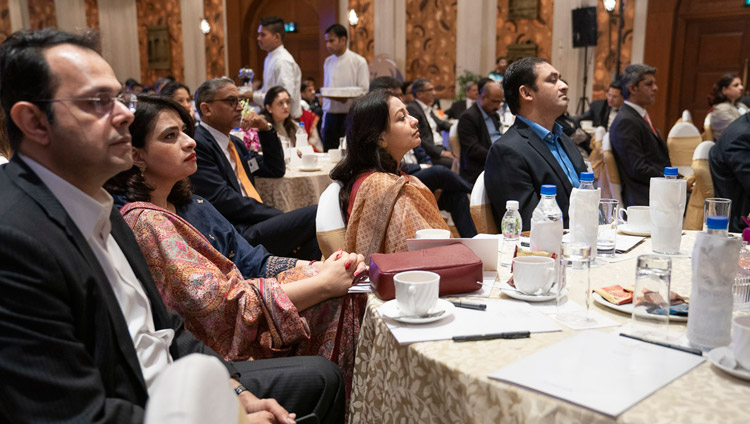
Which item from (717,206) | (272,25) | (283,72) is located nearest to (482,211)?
(717,206)

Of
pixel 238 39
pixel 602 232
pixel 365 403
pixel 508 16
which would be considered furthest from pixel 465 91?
pixel 365 403

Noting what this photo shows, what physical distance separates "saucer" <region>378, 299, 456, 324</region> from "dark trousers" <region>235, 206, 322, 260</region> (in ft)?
6.43

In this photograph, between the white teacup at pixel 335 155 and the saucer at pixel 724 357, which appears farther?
the white teacup at pixel 335 155

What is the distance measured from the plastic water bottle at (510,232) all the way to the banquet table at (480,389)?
34 cm

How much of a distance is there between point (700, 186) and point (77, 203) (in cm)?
366

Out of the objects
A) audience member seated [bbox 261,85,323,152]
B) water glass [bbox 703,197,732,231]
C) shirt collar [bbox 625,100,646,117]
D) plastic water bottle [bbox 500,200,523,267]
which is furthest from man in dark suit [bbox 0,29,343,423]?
audience member seated [bbox 261,85,323,152]

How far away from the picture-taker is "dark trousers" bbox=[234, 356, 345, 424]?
1.54m

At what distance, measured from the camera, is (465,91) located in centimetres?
1003

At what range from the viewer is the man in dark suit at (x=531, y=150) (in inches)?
101

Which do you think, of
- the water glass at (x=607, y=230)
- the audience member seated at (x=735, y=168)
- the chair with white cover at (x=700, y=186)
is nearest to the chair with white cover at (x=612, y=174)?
the chair with white cover at (x=700, y=186)

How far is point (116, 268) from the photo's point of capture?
4.05 feet

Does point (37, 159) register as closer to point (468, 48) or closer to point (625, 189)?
point (625, 189)

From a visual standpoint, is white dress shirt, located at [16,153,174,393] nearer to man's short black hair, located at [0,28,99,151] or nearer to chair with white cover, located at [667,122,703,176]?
man's short black hair, located at [0,28,99,151]

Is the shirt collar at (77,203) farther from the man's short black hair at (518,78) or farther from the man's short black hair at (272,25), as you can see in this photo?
the man's short black hair at (272,25)
